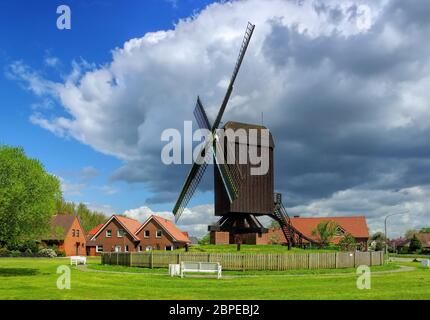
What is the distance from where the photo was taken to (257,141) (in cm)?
4644

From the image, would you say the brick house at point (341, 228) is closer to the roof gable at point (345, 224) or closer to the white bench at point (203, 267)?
the roof gable at point (345, 224)

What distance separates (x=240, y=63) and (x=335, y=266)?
2185cm

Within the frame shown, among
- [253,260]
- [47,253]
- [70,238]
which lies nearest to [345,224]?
[70,238]

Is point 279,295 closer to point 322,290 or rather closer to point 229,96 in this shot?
point 322,290

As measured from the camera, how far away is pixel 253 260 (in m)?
34.8

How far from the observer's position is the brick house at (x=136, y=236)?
244 ft

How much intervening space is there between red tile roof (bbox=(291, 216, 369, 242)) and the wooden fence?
157 feet

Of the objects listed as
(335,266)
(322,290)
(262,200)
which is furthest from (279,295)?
(262,200)

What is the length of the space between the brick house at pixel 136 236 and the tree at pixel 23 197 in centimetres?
4408

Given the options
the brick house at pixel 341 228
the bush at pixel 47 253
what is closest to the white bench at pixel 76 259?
the bush at pixel 47 253

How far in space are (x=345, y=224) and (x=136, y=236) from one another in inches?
1552

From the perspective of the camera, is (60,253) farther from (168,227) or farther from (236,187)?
(236,187)

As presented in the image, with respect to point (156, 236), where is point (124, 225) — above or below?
above
